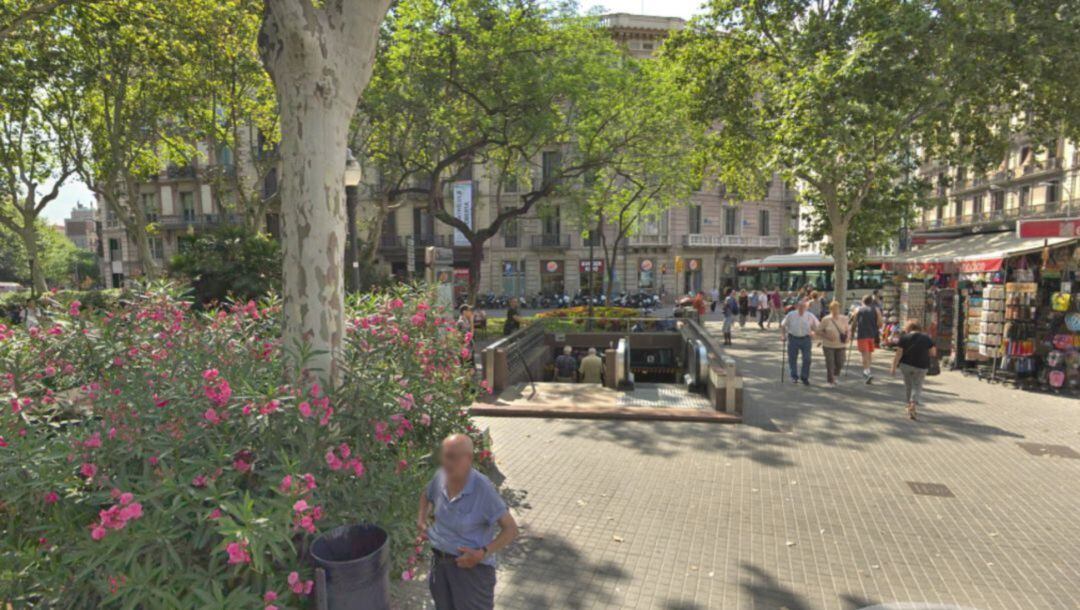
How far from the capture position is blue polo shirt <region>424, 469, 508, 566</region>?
2.94m

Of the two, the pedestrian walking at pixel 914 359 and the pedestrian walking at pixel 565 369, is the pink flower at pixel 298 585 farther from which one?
the pedestrian walking at pixel 565 369

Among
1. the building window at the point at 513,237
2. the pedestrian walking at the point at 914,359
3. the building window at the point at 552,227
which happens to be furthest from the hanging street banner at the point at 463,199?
the pedestrian walking at the point at 914,359

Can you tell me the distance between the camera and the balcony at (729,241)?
128ft

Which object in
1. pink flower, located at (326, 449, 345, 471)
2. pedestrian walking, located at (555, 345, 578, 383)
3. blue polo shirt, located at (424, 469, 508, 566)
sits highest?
pink flower, located at (326, 449, 345, 471)

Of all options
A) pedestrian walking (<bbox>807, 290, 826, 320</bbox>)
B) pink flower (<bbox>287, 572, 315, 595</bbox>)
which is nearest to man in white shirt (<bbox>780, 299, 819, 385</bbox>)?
pedestrian walking (<bbox>807, 290, 826, 320</bbox>)

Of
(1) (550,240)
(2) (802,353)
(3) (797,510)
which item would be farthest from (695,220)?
(3) (797,510)

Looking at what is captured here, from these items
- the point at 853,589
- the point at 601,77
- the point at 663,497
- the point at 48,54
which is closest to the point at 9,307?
the point at 48,54

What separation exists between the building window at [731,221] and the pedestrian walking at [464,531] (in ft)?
132

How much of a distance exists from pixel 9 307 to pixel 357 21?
2301 cm

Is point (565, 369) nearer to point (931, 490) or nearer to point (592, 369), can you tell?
point (592, 369)

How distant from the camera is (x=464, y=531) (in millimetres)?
2939

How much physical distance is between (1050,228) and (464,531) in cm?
1140

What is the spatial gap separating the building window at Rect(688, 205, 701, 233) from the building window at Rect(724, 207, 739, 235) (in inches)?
86.7

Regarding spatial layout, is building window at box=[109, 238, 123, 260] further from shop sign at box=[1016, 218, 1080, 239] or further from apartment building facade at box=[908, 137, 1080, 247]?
apartment building facade at box=[908, 137, 1080, 247]
